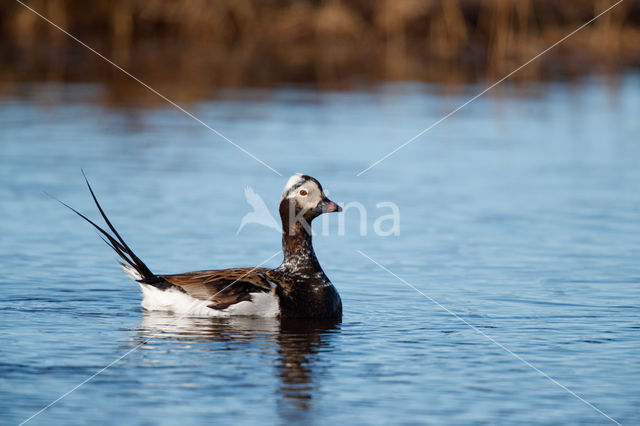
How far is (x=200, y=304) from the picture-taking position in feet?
31.0

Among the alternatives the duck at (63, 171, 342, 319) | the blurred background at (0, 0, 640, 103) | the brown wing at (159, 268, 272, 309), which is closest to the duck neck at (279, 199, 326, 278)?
the duck at (63, 171, 342, 319)

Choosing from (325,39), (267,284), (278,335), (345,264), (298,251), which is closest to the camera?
(278,335)

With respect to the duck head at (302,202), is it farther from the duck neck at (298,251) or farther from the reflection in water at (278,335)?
the reflection in water at (278,335)

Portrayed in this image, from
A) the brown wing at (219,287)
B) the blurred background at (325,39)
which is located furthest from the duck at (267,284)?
the blurred background at (325,39)

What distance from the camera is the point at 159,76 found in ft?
90.9

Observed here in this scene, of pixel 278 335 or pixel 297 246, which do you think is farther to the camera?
pixel 297 246

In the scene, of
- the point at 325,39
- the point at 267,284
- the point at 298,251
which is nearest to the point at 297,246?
the point at 298,251

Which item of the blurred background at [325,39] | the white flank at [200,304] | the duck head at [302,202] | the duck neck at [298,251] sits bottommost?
the white flank at [200,304]

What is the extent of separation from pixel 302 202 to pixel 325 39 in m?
26.3

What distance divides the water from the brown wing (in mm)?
185

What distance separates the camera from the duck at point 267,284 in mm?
9430

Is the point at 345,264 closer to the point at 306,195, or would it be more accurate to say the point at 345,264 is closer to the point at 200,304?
the point at 306,195

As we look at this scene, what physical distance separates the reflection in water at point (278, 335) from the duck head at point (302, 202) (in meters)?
0.94

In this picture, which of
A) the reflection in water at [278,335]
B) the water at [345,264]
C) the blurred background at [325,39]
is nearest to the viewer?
the water at [345,264]
